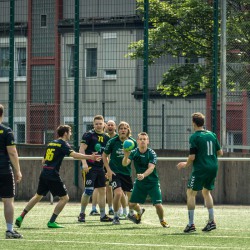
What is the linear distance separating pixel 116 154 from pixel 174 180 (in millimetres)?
7540

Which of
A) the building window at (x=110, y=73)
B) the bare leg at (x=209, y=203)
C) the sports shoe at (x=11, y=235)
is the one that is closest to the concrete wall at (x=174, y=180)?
the building window at (x=110, y=73)

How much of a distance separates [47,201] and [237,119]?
532 centimetres

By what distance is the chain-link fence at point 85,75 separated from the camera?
2641 centimetres

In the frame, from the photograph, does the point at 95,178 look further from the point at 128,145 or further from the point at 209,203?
the point at 209,203

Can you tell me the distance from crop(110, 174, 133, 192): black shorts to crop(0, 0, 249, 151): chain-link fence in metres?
6.48

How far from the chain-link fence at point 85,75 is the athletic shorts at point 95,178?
6.12 meters

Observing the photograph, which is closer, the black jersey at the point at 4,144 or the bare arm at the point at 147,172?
the black jersey at the point at 4,144

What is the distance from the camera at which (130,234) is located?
16188mm

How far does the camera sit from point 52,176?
713 inches

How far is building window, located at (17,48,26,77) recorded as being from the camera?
1057 inches

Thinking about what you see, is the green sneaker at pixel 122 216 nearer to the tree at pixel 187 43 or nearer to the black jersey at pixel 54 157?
the black jersey at pixel 54 157

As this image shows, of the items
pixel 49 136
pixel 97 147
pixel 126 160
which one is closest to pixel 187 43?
pixel 49 136

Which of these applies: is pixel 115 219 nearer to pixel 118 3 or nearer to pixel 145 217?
pixel 145 217

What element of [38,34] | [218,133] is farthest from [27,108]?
[218,133]
